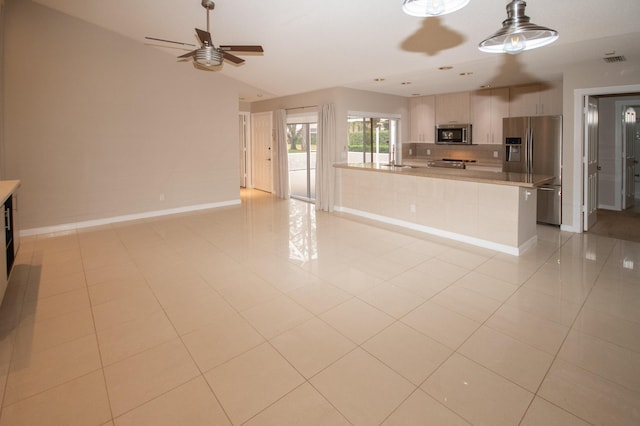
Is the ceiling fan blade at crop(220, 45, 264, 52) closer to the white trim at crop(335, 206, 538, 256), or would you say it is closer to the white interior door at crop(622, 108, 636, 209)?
the white trim at crop(335, 206, 538, 256)

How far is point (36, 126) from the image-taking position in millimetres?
5441

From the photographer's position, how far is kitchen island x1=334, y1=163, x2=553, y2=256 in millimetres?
4395

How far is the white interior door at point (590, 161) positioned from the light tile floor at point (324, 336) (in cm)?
103

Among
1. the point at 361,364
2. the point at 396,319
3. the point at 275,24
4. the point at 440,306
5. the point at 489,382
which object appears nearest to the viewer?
the point at 489,382

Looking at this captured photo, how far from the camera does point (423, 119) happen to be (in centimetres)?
830

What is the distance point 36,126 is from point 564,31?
7.35m

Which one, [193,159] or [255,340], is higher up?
[193,159]

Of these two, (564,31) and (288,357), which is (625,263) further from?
(288,357)

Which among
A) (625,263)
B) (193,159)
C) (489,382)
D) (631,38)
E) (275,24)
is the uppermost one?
(275,24)

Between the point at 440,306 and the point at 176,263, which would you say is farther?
the point at 176,263

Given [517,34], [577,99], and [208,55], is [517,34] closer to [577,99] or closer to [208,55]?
[208,55]

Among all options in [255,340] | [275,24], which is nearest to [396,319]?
[255,340]

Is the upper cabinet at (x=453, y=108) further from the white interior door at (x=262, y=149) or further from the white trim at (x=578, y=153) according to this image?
the white interior door at (x=262, y=149)

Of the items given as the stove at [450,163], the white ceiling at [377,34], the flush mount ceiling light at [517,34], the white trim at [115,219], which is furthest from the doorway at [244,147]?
the flush mount ceiling light at [517,34]
